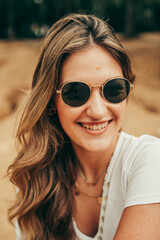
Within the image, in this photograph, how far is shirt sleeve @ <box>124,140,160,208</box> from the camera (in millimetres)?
1411

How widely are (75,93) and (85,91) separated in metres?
0.07

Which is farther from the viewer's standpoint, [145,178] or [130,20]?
[130,20]

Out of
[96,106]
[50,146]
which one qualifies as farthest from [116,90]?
[50,146]

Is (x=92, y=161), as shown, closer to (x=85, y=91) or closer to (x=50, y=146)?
(x=50, y=146)

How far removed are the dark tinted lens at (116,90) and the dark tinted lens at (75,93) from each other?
13 centimetres

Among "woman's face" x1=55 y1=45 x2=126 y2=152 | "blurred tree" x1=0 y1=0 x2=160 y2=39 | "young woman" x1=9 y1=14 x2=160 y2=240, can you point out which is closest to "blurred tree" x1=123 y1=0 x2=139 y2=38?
"blurred tree" x1=0 y1=0 x2=160 y2=39

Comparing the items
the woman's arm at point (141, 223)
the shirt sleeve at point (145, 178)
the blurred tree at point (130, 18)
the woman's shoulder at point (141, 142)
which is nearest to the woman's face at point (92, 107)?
the woman's shoulder at point (141, 142)

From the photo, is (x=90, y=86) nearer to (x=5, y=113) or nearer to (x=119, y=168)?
(x=119, y=168)

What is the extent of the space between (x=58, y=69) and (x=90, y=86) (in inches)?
10.6

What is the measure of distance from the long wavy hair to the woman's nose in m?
0.29

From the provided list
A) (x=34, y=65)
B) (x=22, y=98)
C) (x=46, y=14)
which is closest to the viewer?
(x=22, y=98)

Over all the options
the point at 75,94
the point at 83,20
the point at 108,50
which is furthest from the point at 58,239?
the point at 83,20

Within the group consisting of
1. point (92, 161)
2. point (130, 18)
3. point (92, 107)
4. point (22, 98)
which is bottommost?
point (22, 98)

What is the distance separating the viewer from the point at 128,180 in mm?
1659
